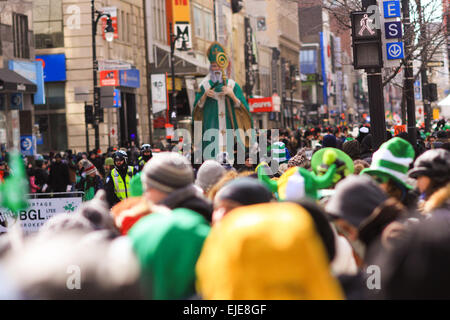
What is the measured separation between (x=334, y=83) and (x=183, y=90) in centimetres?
9913

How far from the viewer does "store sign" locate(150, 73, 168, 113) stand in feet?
142

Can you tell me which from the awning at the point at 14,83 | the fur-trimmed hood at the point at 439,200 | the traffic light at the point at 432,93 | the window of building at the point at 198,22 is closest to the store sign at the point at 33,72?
the awning at the point at 14,83

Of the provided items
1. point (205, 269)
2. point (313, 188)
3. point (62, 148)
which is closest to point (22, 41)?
point (62, 148)

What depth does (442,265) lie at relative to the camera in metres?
3.15

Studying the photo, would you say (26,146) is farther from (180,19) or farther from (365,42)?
(365,42)

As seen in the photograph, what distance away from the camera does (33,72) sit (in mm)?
33500

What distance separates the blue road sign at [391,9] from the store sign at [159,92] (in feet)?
98.0

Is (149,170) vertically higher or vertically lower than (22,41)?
lower

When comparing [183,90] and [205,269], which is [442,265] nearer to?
[205,269]

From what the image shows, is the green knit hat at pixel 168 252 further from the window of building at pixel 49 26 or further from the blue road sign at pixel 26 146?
the window of building at pixel 49 26

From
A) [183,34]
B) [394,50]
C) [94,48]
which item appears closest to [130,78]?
[183,34]

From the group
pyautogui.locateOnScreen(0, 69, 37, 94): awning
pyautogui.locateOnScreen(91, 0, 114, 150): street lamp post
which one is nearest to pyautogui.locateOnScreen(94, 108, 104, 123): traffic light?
pyautogui.locateOnScreen(91, 0, 114, 150): street lamp post

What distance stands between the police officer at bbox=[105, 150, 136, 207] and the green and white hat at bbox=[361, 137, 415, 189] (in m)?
9.25

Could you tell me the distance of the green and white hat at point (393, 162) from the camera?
6.25m
